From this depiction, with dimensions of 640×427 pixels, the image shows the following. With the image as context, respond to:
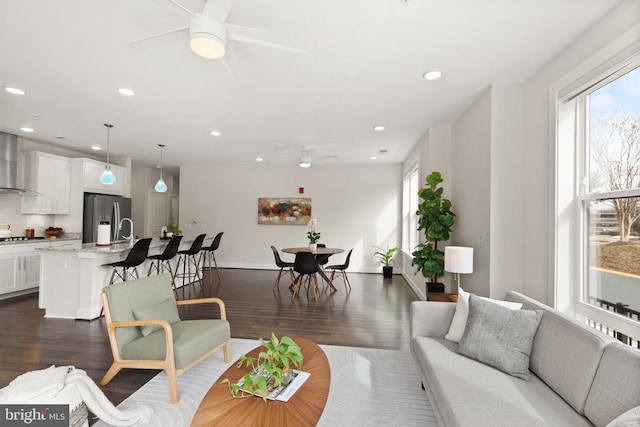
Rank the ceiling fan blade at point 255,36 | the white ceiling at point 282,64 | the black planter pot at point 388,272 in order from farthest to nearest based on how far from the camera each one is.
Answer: the black planter pot at point 388,272, the white ceiling at point 282,64, the ceiling fan blade at point 255,36

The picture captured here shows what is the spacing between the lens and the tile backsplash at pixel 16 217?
541 centimetres

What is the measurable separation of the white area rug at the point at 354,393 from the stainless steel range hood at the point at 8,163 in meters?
5.06

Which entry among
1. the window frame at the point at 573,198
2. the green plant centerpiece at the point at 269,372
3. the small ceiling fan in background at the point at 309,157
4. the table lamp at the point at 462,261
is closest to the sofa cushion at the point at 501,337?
the window frame at the point at 573,198

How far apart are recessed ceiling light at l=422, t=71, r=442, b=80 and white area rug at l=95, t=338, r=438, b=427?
276 centimetres

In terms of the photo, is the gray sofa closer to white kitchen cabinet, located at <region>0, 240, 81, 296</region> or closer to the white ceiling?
the white ceiling

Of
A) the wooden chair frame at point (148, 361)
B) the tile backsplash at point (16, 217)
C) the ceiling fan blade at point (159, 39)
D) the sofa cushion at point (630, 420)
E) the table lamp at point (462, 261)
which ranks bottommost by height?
the wooden chair frame at point (148, 361)

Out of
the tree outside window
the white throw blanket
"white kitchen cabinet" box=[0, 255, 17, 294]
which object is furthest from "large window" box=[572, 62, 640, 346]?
"white kitchen cabinet" box=[0, 255, 17, 294]

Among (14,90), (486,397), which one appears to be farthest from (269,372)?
(14,90)

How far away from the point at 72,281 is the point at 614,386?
5381 mm

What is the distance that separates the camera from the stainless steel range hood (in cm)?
510

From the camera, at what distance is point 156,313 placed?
2.56 m

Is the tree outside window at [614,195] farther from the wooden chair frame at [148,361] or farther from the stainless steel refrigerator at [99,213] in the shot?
the stainless steel refrigerator at [99,213]

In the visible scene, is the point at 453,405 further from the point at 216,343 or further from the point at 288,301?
the point at 288,301

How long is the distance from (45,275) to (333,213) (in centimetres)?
567
